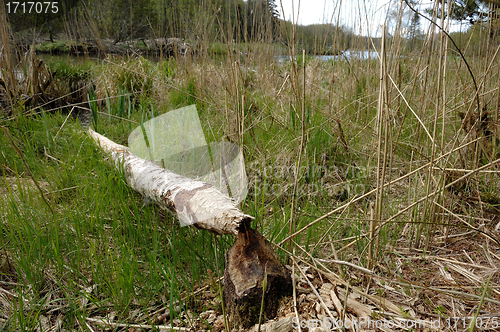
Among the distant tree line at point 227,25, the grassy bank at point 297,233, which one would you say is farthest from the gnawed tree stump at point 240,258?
the distant tree line at point 227,25

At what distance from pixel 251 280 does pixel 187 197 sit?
1.49 feet

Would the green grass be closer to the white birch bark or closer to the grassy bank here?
the grassy bank

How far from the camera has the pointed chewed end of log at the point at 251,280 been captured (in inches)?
37.6

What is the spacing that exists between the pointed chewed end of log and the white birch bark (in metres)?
0.07

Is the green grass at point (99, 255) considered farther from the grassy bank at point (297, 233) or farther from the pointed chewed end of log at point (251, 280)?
the pointed chewed end of log at point (251, 280)

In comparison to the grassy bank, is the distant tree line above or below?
above

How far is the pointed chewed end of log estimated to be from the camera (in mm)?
955

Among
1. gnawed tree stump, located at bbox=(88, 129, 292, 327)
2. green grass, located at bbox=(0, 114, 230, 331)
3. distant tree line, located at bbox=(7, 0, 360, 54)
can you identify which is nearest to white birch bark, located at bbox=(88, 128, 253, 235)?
gnawed tree stump, located at bbox=(88, 129, 292, 327)

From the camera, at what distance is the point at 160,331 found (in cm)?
104

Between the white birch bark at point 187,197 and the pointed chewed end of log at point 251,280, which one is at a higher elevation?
the white birch bark at point 187,197

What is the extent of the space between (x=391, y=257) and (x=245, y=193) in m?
0.84

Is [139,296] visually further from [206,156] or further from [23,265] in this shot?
[206,156]

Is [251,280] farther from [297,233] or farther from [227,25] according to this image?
[227,25]

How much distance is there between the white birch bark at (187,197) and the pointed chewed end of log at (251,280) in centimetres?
7
